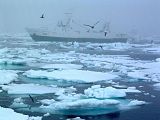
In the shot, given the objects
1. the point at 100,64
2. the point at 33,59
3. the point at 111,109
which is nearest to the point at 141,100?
the point at 111,109

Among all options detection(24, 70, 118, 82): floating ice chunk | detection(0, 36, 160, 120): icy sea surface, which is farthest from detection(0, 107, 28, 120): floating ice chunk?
detection(24, 70, 118, 82): floating ice chunk

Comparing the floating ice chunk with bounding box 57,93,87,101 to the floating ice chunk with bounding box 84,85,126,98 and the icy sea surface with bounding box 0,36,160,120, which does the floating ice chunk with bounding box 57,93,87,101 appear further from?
the floating ice chunk with bounding box 84,85,126,98

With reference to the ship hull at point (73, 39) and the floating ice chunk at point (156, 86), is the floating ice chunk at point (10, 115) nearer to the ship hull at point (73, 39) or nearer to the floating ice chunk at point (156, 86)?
the floating ice chunk at point (156, 86)

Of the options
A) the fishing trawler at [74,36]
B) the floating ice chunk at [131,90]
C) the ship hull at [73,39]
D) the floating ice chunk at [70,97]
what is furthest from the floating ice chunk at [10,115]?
the ship hull at [73,39]

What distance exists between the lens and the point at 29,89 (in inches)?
428

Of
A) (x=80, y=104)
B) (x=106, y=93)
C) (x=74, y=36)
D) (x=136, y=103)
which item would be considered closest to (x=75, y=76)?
(x=106, y=93)

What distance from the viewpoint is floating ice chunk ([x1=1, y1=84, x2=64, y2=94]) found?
34.6 ft

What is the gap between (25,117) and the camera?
310 inches

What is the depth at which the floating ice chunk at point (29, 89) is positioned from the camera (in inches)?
416

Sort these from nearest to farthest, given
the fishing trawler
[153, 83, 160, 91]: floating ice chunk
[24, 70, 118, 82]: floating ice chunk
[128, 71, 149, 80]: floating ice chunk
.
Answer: [153, 83, 160, 91]: floating ice chunk
[24, 70, 118, 82]: floating ice chunk
[128, 71, 149, 80]: floating ice chunk
the fishing trawler

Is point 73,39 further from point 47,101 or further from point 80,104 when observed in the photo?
point 80,104

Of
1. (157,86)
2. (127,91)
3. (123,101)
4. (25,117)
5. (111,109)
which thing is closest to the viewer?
(25,117)

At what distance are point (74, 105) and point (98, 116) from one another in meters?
0.77

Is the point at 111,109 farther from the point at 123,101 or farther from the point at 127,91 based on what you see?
the point at 127,91
